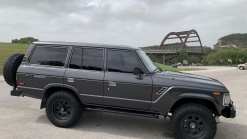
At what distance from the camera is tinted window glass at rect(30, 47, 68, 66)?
4.91 meters

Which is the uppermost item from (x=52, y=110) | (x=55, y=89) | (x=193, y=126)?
(x=55, y=89)

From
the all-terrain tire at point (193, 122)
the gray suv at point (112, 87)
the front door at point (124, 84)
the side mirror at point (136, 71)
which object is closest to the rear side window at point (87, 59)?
the gray suv at point (112, 87)

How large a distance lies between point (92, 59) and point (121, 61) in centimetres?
66

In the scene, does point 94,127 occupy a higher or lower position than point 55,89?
lower

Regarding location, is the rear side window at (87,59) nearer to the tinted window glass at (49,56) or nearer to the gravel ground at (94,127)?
the tinted window glass at (49,56)

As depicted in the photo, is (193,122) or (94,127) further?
(94,127)

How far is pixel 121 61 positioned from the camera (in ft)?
15.2

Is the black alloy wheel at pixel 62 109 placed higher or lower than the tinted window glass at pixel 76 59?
lower

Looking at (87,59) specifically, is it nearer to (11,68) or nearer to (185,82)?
(11,68)

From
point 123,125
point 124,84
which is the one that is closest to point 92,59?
point 124,84

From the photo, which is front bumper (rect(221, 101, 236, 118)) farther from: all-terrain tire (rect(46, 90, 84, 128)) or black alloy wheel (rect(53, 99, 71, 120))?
black alloy wheel (rect(53, 99, 71, 120))

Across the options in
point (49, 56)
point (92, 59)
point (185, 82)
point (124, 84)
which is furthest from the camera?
point (49, 56)

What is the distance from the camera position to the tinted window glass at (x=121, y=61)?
4.54 meters

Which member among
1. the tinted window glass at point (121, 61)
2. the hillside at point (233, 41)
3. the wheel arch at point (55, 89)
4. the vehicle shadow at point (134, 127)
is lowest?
the vehicle shadow at point (134, 127)
